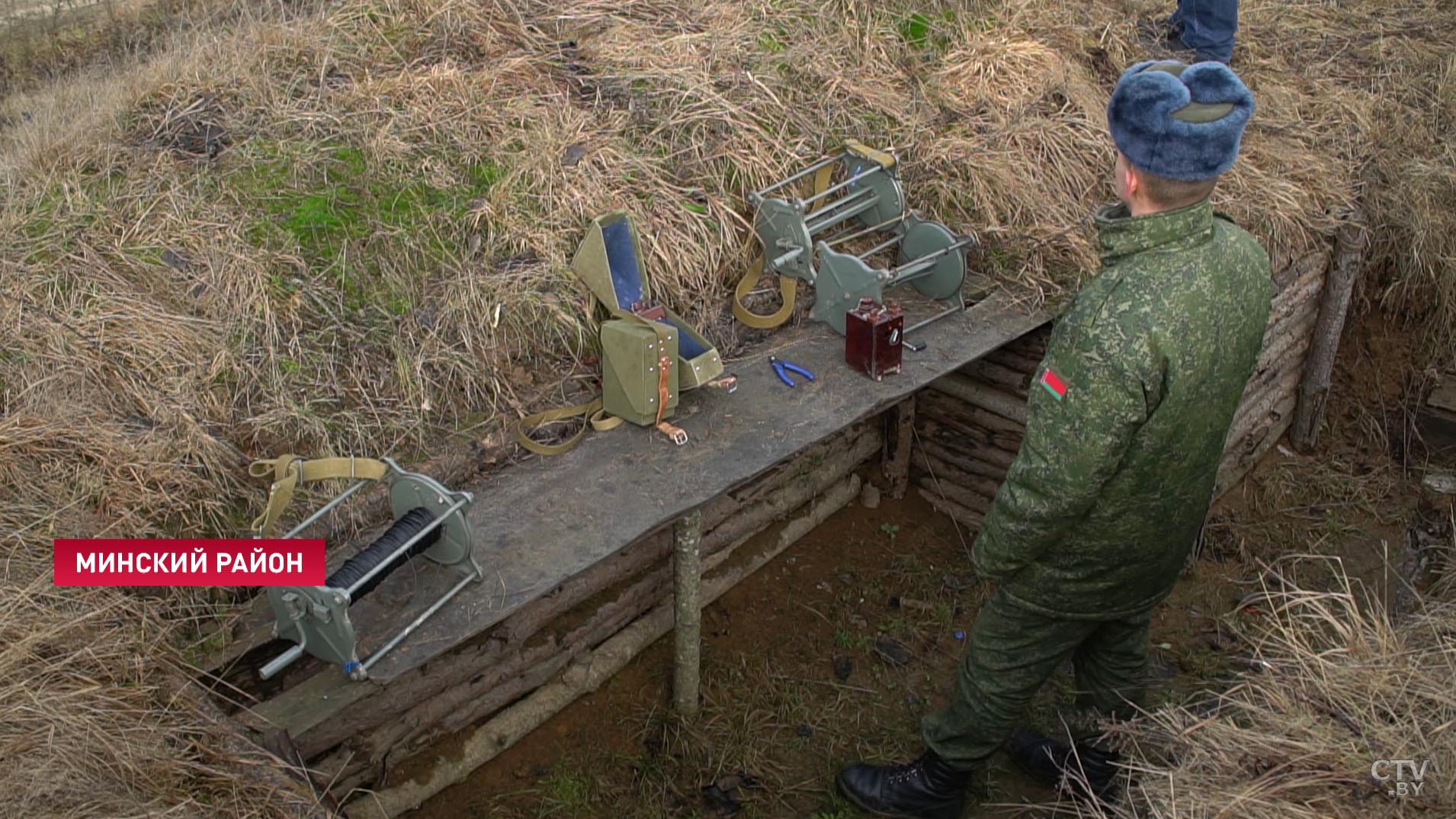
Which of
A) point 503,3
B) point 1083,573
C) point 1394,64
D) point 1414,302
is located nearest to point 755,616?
point 1083,573

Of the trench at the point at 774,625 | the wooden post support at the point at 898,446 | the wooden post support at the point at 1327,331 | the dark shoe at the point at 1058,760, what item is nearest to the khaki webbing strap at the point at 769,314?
the trench at the point at 774,625

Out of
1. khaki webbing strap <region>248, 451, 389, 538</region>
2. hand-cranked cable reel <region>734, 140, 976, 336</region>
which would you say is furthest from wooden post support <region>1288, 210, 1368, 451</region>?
khaki webbing strap <region>248, 451, 389, 538</region>

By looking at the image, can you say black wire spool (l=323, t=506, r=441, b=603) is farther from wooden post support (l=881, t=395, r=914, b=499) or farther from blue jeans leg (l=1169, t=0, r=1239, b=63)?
blue jeans leg (l=1169, t=0, r=1239, b=63)

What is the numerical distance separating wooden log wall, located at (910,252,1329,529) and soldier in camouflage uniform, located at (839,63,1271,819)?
2.00 metres

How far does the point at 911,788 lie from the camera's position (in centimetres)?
420

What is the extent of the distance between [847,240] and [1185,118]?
8.27ft

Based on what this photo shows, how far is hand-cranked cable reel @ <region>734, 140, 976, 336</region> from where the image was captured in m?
4.85

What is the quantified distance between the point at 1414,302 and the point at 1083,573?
15.5ft

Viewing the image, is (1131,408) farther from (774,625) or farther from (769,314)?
(774,625)

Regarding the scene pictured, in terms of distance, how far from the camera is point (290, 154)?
502cm

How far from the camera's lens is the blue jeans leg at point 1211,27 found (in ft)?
23.4

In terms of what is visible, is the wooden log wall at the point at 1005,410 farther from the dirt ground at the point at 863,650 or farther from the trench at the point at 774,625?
the dirt ground at the point at 863,650

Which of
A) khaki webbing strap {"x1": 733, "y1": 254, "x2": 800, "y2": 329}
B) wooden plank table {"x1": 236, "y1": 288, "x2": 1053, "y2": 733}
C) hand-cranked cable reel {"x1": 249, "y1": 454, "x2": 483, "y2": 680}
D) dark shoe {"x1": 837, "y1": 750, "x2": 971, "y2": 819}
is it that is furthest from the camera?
khaki webbing strap {"x1": 733, "y1": 254, "x2": 800, "y2": 329}

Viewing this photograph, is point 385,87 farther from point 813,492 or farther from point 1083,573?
point 1083,573
